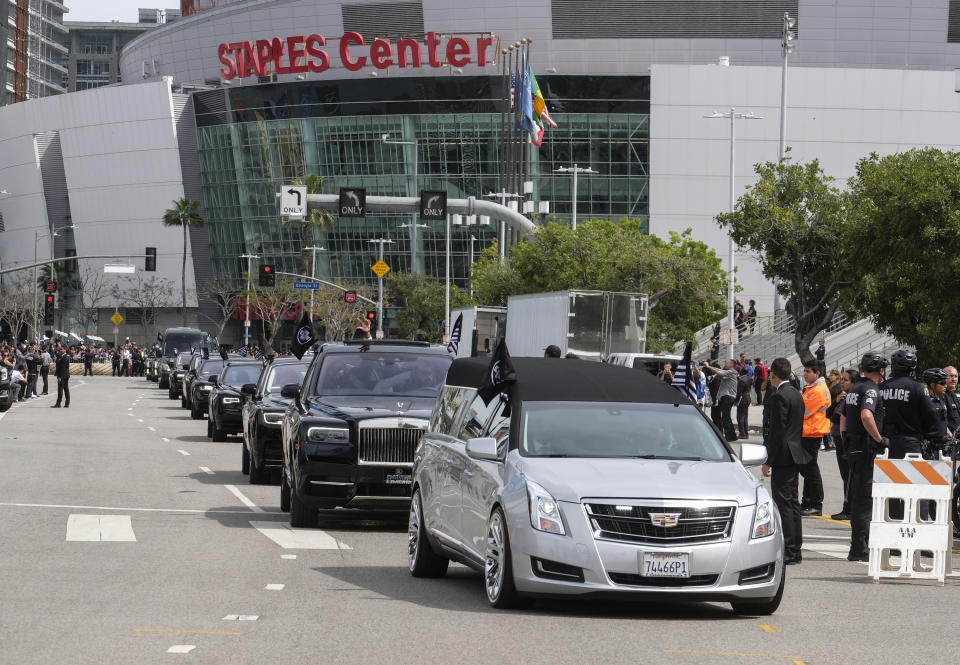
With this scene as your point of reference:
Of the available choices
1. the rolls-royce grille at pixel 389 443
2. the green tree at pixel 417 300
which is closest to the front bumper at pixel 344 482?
the rolls-royce grille at pixel 389 443

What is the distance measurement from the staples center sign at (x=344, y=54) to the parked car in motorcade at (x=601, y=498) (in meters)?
93.2

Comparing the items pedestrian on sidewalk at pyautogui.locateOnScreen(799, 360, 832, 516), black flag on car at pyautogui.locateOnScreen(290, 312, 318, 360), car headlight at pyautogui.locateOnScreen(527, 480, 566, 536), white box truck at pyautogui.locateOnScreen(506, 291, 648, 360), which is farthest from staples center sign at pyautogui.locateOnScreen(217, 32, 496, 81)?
car headlight at pyautogui.locateOnScreen(527, 480, 566, 536)

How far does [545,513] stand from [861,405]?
5.40 m

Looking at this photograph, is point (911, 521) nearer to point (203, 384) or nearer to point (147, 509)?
point (147, 509)

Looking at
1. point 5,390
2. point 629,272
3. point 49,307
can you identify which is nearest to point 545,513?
point 5,390

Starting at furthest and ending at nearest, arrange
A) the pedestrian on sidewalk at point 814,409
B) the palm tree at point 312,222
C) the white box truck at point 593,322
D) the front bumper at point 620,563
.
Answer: the palm tree at point 312,222
the white box truck at point 593,322
the pedestrian on sidewalk at point 814,409
the front bumper at point 620,563

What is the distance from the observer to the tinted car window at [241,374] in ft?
103

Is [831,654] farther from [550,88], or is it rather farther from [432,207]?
[550,88]

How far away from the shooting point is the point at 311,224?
113 m

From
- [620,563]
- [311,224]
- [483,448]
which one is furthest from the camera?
[311,224]

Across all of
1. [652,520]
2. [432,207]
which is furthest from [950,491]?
[432,207]

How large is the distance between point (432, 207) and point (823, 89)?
6979 cm

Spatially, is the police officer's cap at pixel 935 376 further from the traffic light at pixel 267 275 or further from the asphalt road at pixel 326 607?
the traffic light at pixel 267 275

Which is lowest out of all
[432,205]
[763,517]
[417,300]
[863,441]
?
[417,300]
